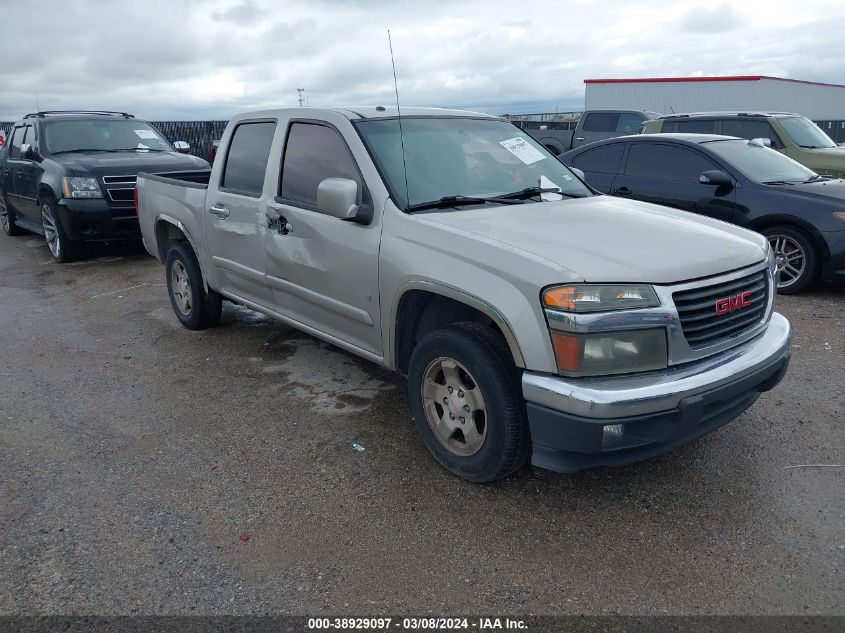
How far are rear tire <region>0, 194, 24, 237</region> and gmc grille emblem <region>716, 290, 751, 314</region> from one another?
36.8 feet

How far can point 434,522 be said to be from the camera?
10.5ft

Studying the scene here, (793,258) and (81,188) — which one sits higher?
(81,188)

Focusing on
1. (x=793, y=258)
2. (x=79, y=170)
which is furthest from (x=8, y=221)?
(x=793, y=258)

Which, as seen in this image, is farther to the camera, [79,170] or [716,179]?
[79,170]

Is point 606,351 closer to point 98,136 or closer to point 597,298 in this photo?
point 597,298

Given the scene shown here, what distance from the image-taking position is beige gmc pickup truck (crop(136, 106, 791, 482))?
2.88 m

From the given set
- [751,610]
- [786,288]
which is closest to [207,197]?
[751,610]

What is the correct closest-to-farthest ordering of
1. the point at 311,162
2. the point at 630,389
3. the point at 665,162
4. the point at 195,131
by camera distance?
Result: the point at 630,389 < the point at 311,162 < the point at 665,162 < the point at 195,131

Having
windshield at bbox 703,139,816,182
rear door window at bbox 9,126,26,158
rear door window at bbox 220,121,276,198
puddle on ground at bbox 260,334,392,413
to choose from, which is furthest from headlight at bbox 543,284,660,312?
rear door window at bbox 9,126,26,158

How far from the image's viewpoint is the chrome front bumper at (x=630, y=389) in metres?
2.79

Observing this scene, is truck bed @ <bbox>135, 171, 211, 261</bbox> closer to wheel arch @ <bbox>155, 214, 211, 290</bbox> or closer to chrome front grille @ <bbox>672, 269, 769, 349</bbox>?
wheel arch @ <bbox>155, 214, 211, 290</bbox>

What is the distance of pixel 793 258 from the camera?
22.3 feet

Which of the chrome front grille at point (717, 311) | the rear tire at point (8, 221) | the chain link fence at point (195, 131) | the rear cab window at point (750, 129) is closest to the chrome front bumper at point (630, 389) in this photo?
Answer: the chrome front grille at point (717, 311)

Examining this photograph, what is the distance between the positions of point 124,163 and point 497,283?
293 inches
